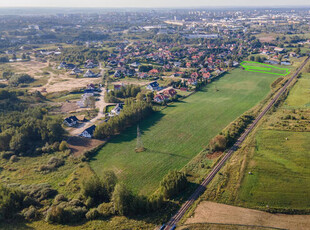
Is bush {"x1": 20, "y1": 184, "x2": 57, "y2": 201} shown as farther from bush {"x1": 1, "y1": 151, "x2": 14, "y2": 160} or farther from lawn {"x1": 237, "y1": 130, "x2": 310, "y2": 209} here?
lawn {"x1": 237, "y1": 130, "x2": 310, "y2": 209}

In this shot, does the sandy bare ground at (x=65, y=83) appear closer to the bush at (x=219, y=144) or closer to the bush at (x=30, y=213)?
A: the bush at (x=30, y=213)

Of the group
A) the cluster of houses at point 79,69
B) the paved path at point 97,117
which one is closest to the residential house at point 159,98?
the paved path at point 97,117

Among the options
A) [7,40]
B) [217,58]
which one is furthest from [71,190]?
[7,40]

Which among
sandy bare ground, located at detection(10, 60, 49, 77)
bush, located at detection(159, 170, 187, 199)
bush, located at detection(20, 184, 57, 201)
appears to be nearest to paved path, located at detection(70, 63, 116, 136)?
bush, located at detection(20, 184, 57, 201)

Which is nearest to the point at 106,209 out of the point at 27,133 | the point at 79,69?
the point at 27,133

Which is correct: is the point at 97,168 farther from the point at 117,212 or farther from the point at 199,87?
the point at 199,87

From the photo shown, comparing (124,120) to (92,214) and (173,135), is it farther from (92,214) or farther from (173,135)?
(92,214)
